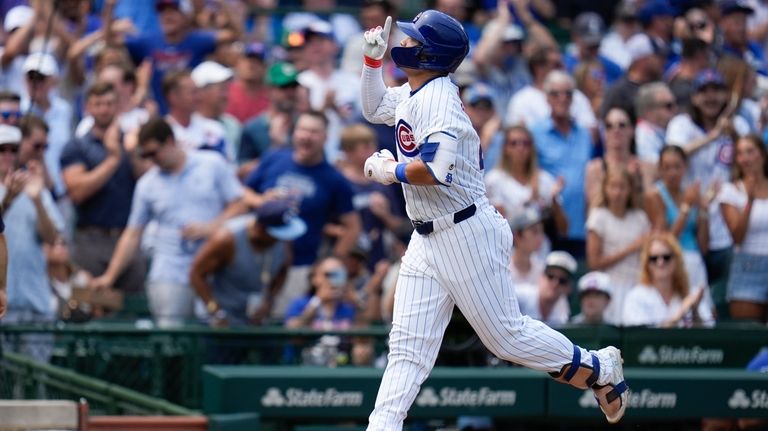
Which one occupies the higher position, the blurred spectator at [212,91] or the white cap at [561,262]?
the blurred spectator at [212,91]

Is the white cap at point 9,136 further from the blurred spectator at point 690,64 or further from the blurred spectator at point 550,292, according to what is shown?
the blurred spectator at point 690,64

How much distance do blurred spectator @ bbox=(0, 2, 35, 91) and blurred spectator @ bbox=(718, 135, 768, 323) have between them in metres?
5.06

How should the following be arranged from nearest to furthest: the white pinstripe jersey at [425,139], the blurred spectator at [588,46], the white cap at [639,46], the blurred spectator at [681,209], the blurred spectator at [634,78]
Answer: the white pinstripe jersey at [425,139] < the blurred spectator at [681,209] < the blurred spectator at [634,78] < the white cap at [639,46] < the blurred spectator at [588,46]

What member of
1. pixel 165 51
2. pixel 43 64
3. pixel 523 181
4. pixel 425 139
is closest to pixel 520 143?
pixel 523 181

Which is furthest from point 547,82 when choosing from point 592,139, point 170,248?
point 170,248

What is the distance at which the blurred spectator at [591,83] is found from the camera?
12266 millimetres

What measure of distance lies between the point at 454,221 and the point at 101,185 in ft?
14.5

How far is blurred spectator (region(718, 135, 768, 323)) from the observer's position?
9.78 metres

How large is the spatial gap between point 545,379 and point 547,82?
12.1 ft

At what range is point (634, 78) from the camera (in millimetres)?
11656

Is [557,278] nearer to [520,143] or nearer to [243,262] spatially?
[520,143]

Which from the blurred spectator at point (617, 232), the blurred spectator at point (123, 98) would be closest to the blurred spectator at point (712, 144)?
the blurred spectator at point (617, 232)

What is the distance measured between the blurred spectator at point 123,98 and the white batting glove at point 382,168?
4.86m

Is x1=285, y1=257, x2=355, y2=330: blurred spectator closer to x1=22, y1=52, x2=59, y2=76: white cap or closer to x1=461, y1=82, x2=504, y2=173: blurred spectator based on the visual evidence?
x1=461, y1=82, x2=504, y2=173: blurred spectator
